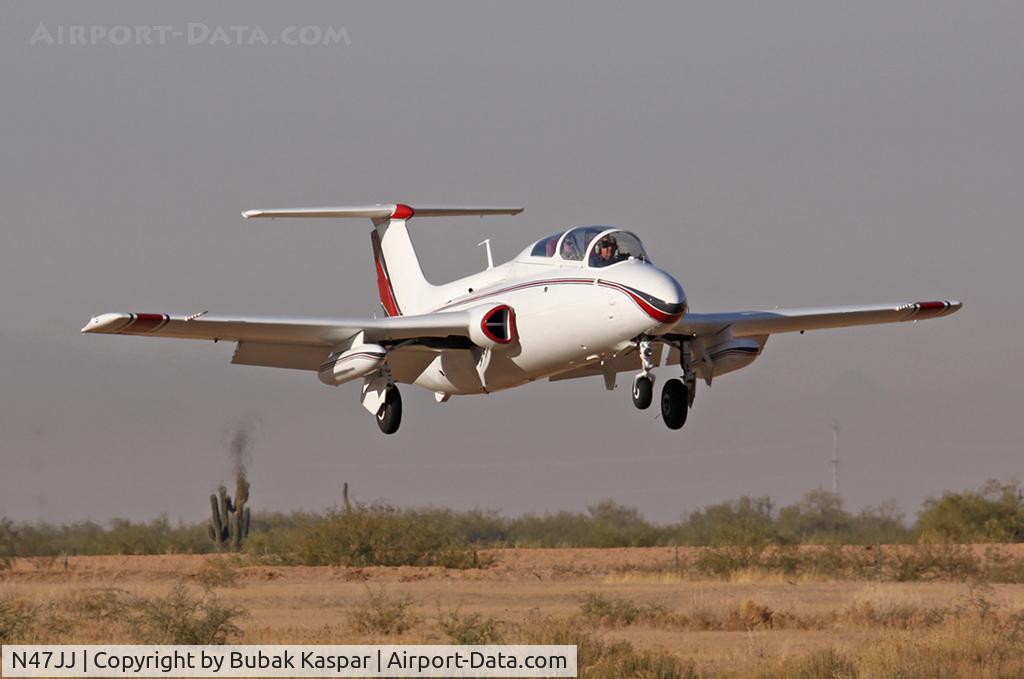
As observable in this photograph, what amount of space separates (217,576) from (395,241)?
14.2 m

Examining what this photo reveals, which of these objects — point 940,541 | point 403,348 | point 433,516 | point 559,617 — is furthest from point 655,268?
point 940,541

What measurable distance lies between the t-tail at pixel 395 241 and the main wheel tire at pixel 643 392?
8.39 meters

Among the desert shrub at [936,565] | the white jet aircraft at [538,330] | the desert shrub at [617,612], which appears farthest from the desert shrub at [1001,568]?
the white jet aircraft at [538,330]

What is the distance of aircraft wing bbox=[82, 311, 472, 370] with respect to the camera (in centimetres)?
2722

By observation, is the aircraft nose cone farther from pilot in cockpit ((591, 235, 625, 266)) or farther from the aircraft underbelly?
pilot in cockpit ((591, 235, 625, 266))

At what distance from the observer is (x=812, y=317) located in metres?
32.2

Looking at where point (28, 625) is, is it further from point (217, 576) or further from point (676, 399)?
point (217, 576)

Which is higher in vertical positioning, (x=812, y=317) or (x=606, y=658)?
(x=812, y=317)

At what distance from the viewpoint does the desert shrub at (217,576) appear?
44.9 meters

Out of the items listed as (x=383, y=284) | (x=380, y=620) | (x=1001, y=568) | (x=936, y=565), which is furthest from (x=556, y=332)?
(x=1001, y=568)

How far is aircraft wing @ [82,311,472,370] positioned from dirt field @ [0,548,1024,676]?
5.56 metres

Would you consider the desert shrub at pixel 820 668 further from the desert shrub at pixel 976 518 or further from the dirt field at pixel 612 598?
the desert shrub at pixel 976 518

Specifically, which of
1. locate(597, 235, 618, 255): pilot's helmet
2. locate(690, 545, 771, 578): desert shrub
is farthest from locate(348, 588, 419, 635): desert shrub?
locate(690, 545, 771, 578): desert shrub

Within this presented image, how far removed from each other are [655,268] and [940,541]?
36903 mm
